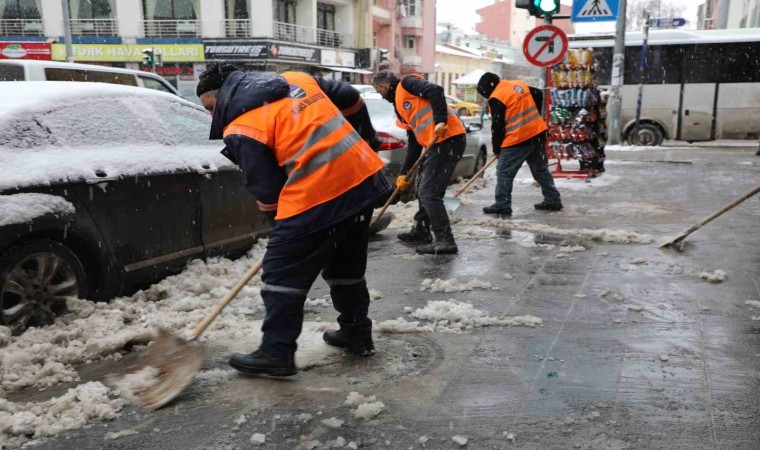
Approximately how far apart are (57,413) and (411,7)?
4794cm

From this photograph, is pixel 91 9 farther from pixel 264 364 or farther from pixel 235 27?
pixel 264 364

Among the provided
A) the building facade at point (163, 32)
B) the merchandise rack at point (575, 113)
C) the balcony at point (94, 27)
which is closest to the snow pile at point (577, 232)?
the merchandise rack at point (575, 113)

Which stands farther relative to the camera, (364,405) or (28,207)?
(28,207)

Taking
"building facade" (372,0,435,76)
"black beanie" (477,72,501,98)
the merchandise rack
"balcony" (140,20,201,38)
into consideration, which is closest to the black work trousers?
"black beanie" (477,72,501,98)

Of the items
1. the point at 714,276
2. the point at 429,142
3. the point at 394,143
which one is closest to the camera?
the point at 714,276

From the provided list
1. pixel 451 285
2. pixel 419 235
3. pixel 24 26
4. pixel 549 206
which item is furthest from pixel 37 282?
pixel 24 26

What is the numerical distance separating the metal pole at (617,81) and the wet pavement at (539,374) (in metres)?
10.9

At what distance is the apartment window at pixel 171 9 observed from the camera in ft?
109

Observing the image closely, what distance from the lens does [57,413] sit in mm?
2885

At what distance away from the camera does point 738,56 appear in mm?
16422

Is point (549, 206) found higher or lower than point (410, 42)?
lower

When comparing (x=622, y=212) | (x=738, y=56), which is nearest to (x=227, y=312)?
(x=622, y=212)

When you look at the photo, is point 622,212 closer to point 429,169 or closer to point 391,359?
point 429,169

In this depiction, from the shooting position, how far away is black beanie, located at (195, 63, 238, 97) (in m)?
3.13
